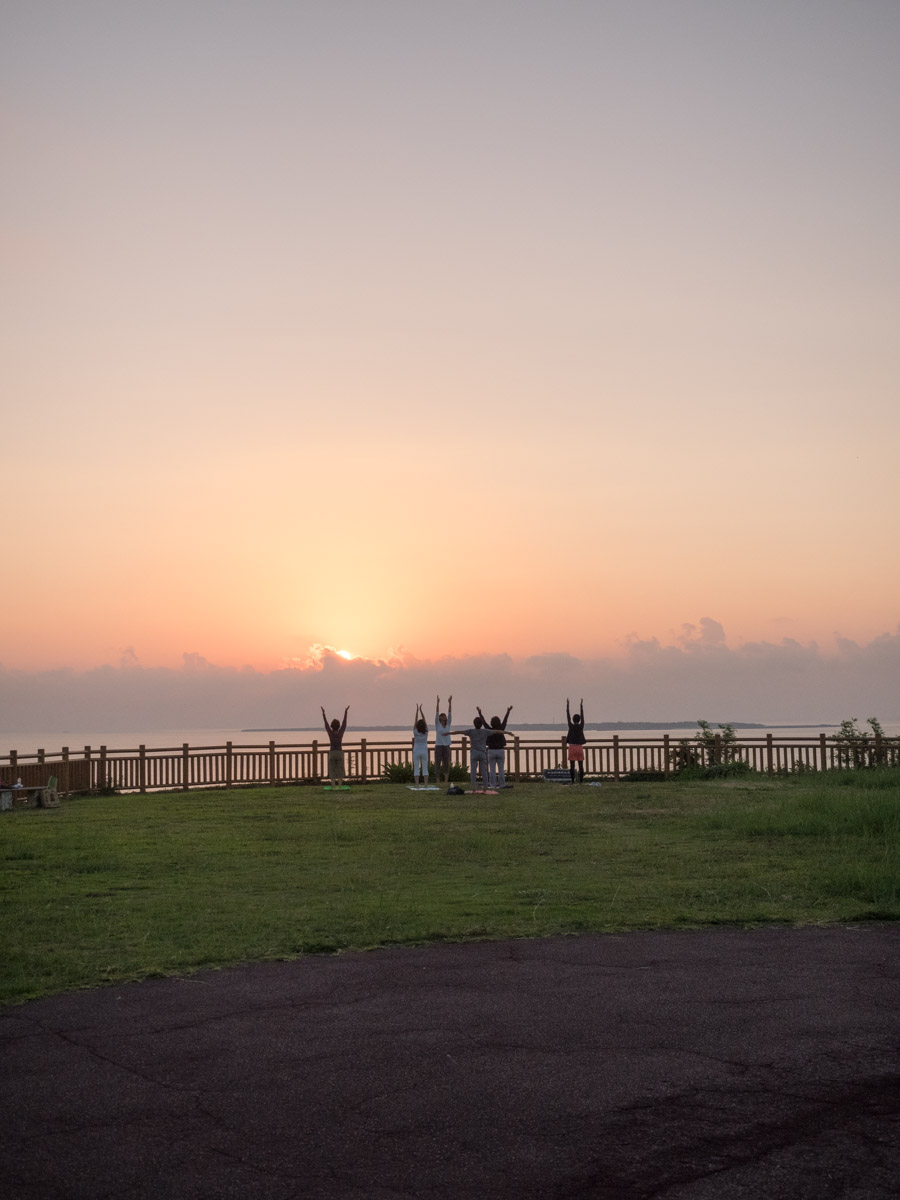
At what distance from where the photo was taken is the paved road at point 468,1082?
4.34 metres

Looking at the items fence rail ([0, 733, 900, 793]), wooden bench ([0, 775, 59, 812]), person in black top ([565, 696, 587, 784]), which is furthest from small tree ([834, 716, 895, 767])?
wooden bench ([0, 775, 59, 812])

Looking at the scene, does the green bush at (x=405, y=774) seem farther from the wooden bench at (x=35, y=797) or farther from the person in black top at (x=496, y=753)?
the wooden bench at (x=35, y=797)

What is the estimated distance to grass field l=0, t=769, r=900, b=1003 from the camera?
9258 mm

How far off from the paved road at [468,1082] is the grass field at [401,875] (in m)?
1.22

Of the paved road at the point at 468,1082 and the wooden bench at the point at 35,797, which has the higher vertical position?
Result: the wooden bench at the point at 35,797

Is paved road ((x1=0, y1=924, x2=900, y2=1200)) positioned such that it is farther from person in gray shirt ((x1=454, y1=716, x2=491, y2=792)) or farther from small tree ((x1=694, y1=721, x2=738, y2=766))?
small tree ((x1=694, y1=721, x2=738, y2=766))

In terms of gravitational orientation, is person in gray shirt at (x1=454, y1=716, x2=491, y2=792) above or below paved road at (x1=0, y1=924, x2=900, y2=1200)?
above

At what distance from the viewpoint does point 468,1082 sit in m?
5.42

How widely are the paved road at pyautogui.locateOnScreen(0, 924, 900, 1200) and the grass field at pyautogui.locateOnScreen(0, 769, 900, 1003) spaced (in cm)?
122

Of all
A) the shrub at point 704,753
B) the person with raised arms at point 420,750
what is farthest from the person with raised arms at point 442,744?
the shrub at point 704,753

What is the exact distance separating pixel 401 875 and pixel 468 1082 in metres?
7.59

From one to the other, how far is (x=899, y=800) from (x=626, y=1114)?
45.9ft

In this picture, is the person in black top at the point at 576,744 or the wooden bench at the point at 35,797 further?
the person in black top at the point at 576,744

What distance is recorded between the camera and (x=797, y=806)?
18.6 meters
